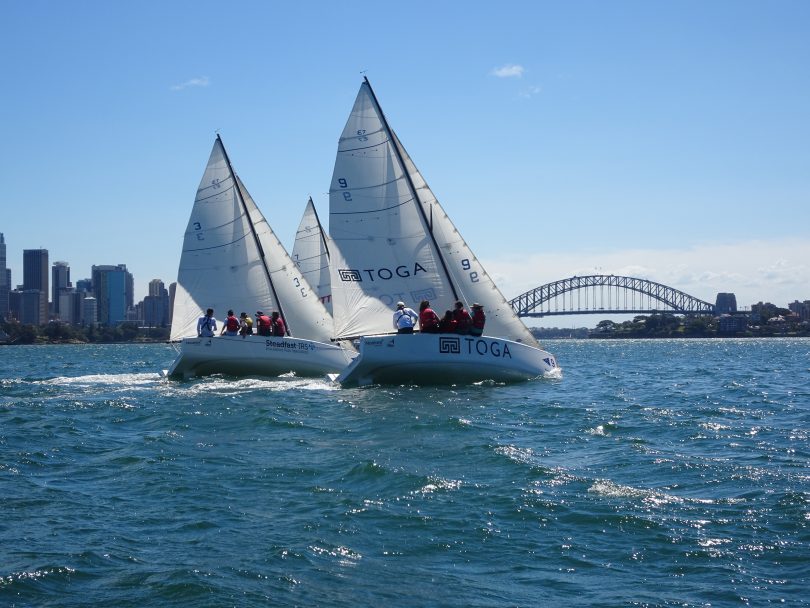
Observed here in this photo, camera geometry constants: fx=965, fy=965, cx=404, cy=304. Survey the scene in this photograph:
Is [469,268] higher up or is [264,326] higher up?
[469,268]

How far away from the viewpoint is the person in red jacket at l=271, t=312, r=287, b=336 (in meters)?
20.0

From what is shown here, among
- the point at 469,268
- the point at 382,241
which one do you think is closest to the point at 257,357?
the point at 382,241

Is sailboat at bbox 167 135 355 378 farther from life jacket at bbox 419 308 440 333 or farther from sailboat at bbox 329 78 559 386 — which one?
life jacket at bbox 419 308 440 333

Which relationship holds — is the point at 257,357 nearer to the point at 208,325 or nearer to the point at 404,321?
the point at 208,325

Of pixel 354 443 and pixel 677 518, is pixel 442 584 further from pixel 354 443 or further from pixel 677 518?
pixel 354 443

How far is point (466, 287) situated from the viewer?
59.3ft

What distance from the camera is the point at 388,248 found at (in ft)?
58.3

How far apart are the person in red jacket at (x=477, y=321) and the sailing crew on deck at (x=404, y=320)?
1008 millimetres

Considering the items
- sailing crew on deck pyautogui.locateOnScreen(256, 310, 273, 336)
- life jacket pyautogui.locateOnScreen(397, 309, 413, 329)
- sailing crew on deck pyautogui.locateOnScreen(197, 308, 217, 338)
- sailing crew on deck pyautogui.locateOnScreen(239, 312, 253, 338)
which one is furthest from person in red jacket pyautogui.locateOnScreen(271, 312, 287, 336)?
life jacket pyautogui.locateOnScreen(397, 309, 413, 329)

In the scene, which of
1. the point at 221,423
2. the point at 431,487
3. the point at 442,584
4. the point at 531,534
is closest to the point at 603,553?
the point at 531,534

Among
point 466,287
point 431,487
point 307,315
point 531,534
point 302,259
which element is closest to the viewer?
point 531,534

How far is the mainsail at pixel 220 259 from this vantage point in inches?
820

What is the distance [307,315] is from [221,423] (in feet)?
30.2

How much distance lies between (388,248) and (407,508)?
1088 centimetres
